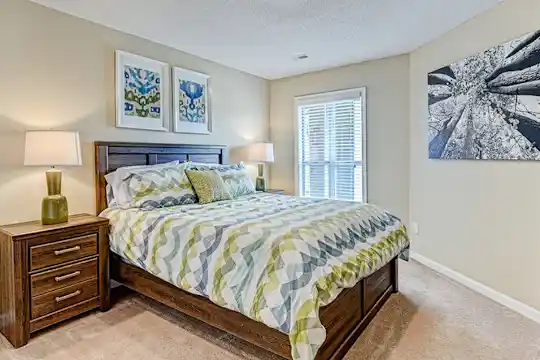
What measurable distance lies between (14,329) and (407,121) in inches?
163

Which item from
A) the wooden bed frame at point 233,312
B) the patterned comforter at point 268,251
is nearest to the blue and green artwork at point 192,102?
the wooden bed frame at point 233,312

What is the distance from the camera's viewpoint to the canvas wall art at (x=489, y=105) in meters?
2.55

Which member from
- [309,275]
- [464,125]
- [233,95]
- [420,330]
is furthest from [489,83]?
[233,95]

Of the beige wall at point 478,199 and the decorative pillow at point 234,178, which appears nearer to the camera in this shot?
the beige wall at point 478,199

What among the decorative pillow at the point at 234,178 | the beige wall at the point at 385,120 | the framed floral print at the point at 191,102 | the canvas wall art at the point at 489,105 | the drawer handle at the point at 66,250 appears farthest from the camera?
the beige wall at the point at 385,120

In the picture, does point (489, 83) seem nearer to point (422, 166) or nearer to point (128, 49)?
point (422, 166)

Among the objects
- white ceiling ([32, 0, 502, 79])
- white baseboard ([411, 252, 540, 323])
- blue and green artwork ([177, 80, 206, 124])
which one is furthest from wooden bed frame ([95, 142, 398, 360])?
white ceiling ([32, 0, 502, 79])

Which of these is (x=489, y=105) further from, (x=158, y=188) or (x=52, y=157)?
(x=52, y=157)

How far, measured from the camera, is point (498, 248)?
291cm

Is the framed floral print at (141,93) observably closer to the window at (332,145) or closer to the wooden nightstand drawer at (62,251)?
the wooden nightstand drawer at (62,251)

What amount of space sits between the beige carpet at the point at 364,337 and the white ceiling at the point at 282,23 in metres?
2.42

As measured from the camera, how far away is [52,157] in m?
2.51

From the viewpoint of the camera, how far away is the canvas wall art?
255 cm

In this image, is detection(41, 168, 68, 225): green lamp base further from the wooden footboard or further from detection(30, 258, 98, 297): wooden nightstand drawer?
the wooden footboard
